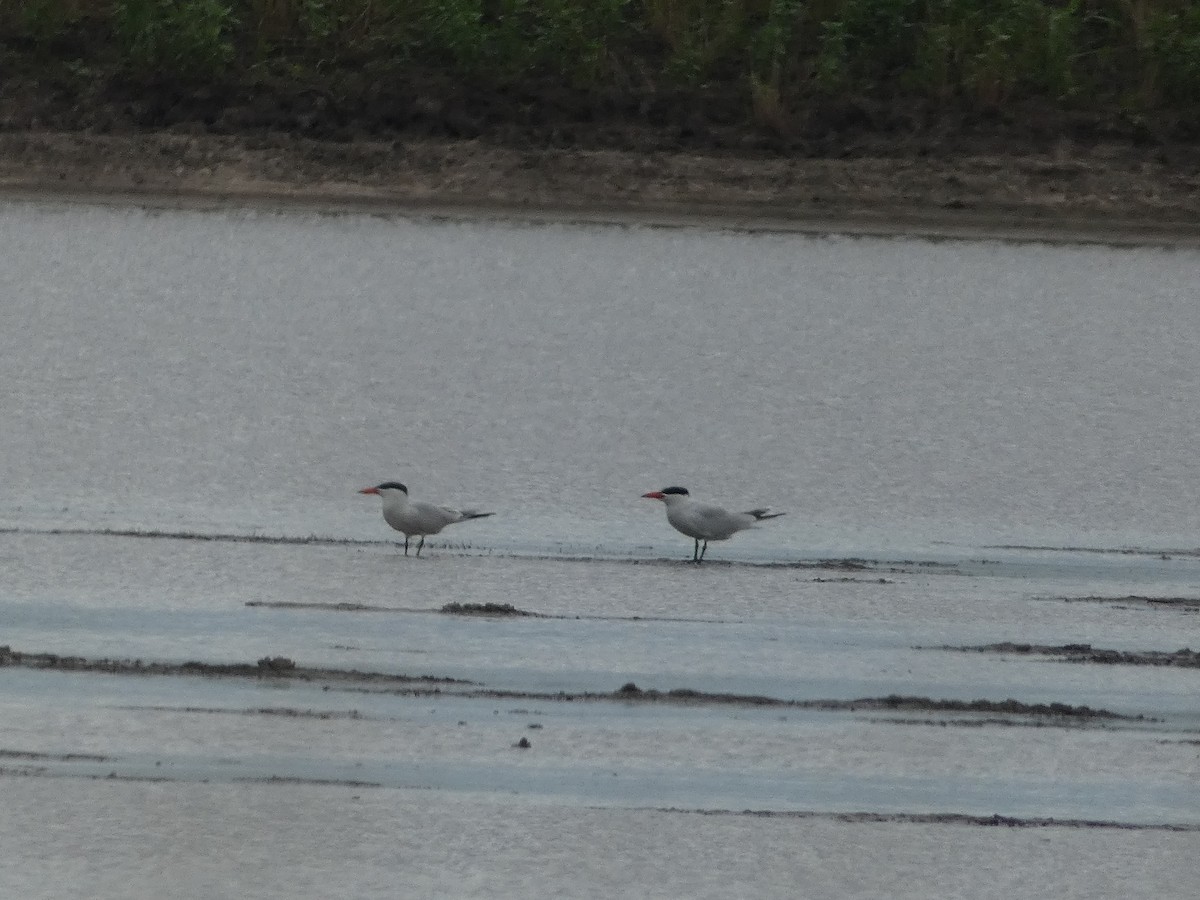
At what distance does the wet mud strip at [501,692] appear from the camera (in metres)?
8.63

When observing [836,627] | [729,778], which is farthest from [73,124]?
[729,778]

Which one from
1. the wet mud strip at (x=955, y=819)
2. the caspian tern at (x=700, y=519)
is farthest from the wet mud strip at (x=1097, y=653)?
the wet mud strip at (x=955, y=819)

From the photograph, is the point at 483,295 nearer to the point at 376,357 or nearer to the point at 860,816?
the point at 376,357

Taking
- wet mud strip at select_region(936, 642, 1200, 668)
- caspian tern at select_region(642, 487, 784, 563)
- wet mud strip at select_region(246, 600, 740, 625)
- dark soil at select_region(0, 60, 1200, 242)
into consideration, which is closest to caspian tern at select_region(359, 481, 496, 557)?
caspian tern at select_region(642, 487, 784, 563)

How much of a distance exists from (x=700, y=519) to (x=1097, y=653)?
87.2 inches

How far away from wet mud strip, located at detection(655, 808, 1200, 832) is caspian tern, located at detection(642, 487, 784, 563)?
3854mm

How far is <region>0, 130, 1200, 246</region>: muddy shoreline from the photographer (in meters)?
24.9

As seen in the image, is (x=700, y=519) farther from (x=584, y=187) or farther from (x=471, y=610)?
(x=584, y=187)

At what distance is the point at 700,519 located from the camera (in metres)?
11.4

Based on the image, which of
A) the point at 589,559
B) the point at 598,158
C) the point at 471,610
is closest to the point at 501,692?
the point at 471,610

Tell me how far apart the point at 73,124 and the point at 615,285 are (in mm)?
6550

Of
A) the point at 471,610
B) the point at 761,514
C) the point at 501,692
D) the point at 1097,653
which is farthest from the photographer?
the point at 761,514

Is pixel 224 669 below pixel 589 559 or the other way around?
the other way around

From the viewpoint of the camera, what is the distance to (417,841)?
7.13 metres
